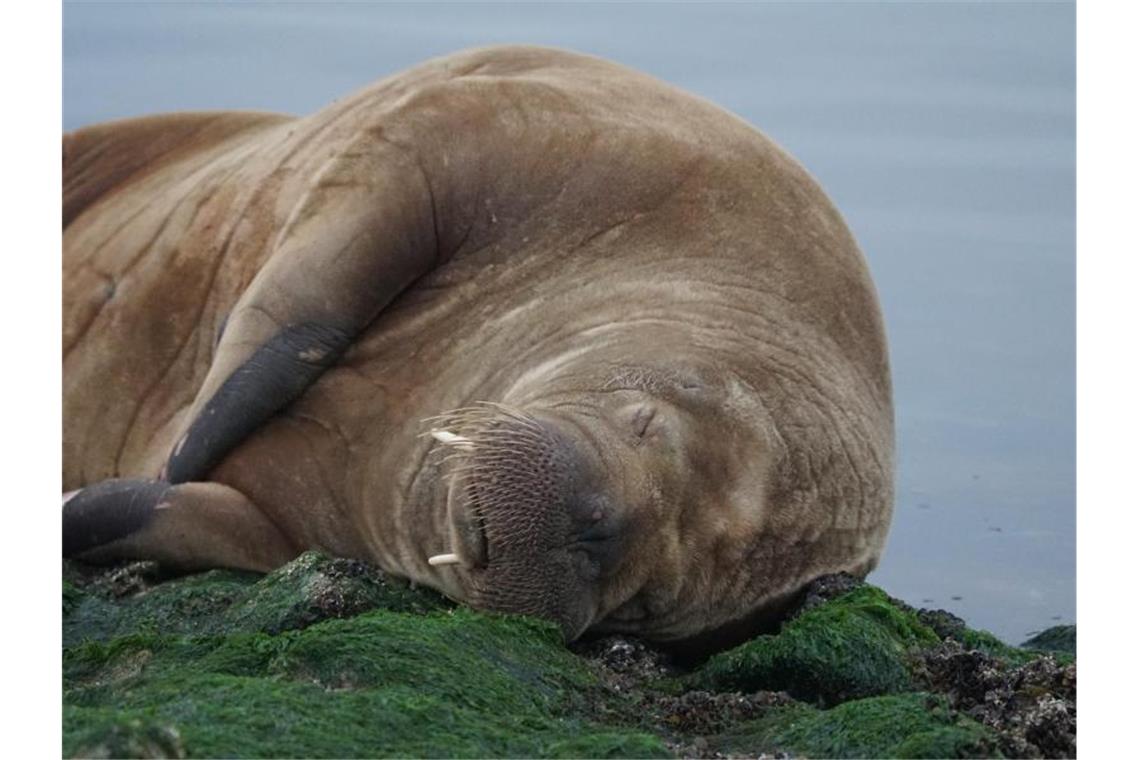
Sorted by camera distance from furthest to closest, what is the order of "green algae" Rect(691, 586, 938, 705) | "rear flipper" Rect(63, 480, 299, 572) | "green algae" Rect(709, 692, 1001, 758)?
"rear flipper" Rect(63, 480, 299, 572)
"green algae" Rect(691, 586, 938, 705)
"green algae" Rect(709, 692, 1001, 758)

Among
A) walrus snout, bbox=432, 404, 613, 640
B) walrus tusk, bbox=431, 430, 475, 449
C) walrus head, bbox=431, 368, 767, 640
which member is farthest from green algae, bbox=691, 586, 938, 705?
walrus tusk, bbox=431, 430, 475, 449

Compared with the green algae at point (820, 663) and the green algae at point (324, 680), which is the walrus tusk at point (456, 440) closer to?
the green algae at point (324, 680)

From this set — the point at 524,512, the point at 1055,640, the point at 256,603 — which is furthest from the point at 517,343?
the point at 1055,640

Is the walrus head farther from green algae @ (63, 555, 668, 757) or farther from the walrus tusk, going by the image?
green algae @ (63, 555, 668, 757)

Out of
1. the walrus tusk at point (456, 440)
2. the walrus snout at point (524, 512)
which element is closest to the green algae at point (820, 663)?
the walrus snout at point (524, 512)

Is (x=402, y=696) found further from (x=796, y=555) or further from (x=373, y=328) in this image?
(x=373, y=328)

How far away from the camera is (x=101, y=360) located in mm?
9781

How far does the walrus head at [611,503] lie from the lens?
6531 mm

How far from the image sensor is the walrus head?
6.53 metres

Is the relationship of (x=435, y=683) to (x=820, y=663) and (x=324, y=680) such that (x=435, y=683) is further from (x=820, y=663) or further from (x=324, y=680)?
(x=820, y=663)

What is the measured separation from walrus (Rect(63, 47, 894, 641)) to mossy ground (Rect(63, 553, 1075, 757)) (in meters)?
0.38

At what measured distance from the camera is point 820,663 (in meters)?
6.83

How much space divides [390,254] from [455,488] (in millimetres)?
1957

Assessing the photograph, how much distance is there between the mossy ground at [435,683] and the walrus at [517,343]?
38 centimetres
